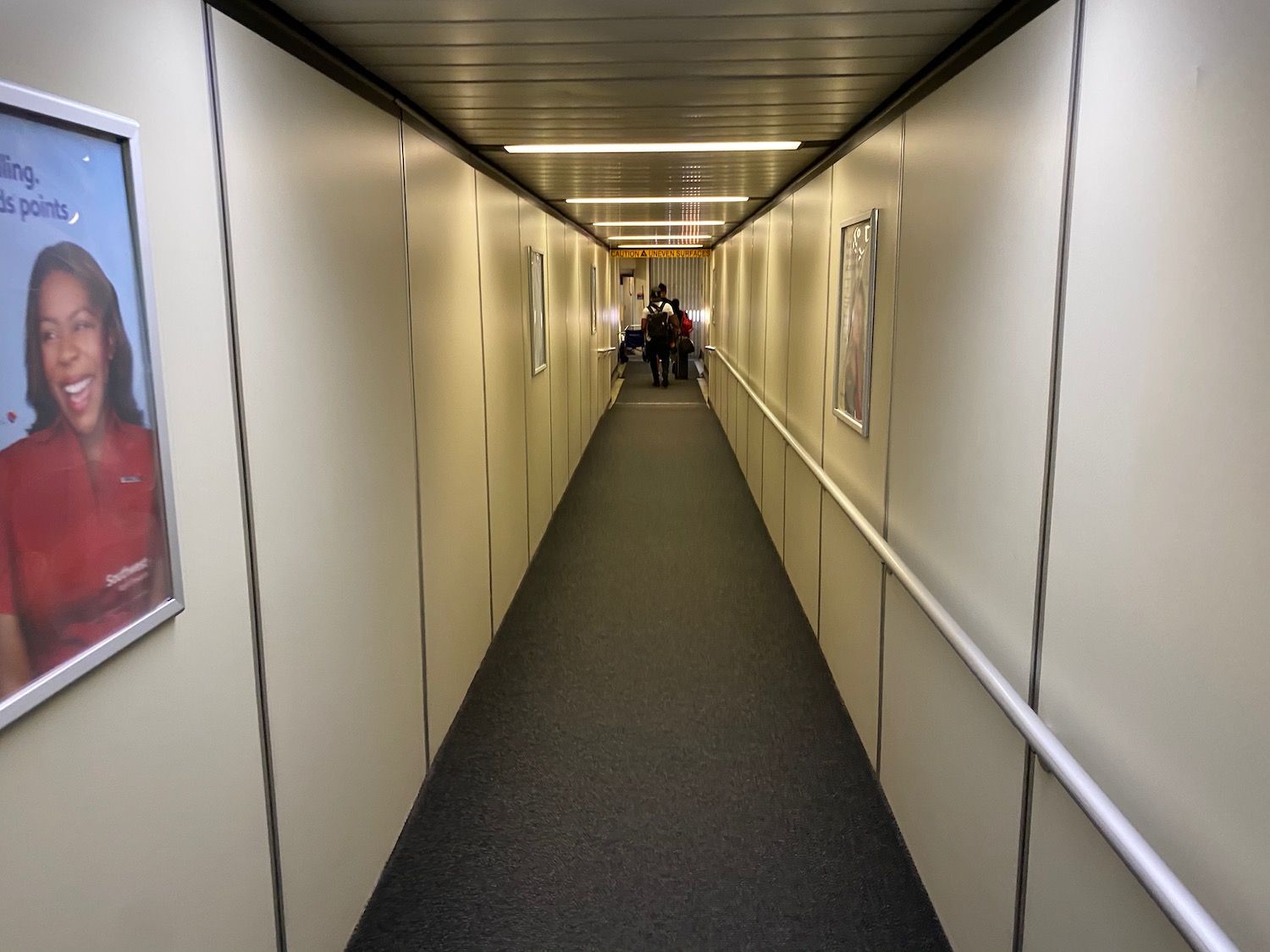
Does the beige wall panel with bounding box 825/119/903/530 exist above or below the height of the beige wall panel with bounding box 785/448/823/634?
above

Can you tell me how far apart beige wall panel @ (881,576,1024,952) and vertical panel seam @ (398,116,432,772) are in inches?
64.8

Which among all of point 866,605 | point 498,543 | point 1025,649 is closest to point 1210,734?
point 1025,649

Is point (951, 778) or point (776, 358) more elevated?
point (776, 358)

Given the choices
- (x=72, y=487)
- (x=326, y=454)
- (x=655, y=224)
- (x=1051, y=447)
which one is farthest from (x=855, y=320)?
(x=655, y=224)

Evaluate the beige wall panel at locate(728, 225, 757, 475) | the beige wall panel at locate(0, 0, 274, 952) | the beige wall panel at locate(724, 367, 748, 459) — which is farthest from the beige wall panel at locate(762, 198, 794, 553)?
the beige wall panel at locate(0, 0, 274, 952)

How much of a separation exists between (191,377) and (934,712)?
215 cm

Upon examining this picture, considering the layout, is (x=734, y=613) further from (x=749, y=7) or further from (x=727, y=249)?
(x=727, y=249)

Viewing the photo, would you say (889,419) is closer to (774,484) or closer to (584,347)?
(774,484)

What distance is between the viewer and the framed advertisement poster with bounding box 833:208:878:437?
3438 millimetres

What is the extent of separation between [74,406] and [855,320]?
2.99 meters

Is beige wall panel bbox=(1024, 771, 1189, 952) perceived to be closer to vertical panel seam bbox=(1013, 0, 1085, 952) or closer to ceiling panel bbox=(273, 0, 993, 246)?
vertical panel seam bbox=(1013, 0, 1085, 952)

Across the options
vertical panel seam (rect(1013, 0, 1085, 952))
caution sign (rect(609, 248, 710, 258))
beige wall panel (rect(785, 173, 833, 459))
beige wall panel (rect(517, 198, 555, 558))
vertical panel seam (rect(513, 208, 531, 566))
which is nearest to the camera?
vertical panel seam (rect(1013, 0, 1085, 952))

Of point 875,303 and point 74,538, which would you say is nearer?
point 74,538

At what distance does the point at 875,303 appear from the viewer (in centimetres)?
340
